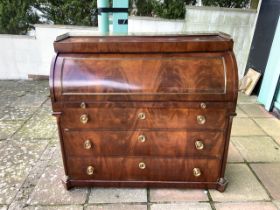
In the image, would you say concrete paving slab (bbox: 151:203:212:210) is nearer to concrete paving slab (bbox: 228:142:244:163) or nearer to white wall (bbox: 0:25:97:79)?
concrete paving slab (bbox: 228:142:244:163)

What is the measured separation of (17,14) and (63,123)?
388 cm

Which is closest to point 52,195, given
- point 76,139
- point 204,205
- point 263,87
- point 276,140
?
point 76,139

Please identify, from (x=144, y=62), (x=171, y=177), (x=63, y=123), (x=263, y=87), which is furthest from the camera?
(x=263, y=87)

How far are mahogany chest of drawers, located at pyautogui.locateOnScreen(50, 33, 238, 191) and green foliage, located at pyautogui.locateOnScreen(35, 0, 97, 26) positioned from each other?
122 inches

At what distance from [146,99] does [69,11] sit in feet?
12.1

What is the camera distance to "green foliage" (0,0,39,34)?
467 centimetres

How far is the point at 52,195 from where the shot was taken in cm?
205

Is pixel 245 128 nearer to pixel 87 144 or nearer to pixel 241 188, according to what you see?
pixel 241 188

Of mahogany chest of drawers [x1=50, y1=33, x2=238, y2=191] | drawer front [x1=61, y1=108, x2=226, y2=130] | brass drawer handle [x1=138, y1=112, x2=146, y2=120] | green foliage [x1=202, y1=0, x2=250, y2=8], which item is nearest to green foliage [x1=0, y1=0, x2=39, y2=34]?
green foliage [x1=202, y1=0, x2=250, y2=8]

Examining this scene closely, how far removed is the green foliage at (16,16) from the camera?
467cm

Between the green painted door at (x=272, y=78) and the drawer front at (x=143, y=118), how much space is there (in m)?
2.13

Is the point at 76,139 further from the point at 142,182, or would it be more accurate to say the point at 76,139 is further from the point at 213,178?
the point at 213,178

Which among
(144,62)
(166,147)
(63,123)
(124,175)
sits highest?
(144,62)

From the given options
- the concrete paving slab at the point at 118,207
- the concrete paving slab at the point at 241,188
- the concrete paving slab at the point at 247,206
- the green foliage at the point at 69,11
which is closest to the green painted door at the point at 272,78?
the concrete paving slab at the point at 241,188
